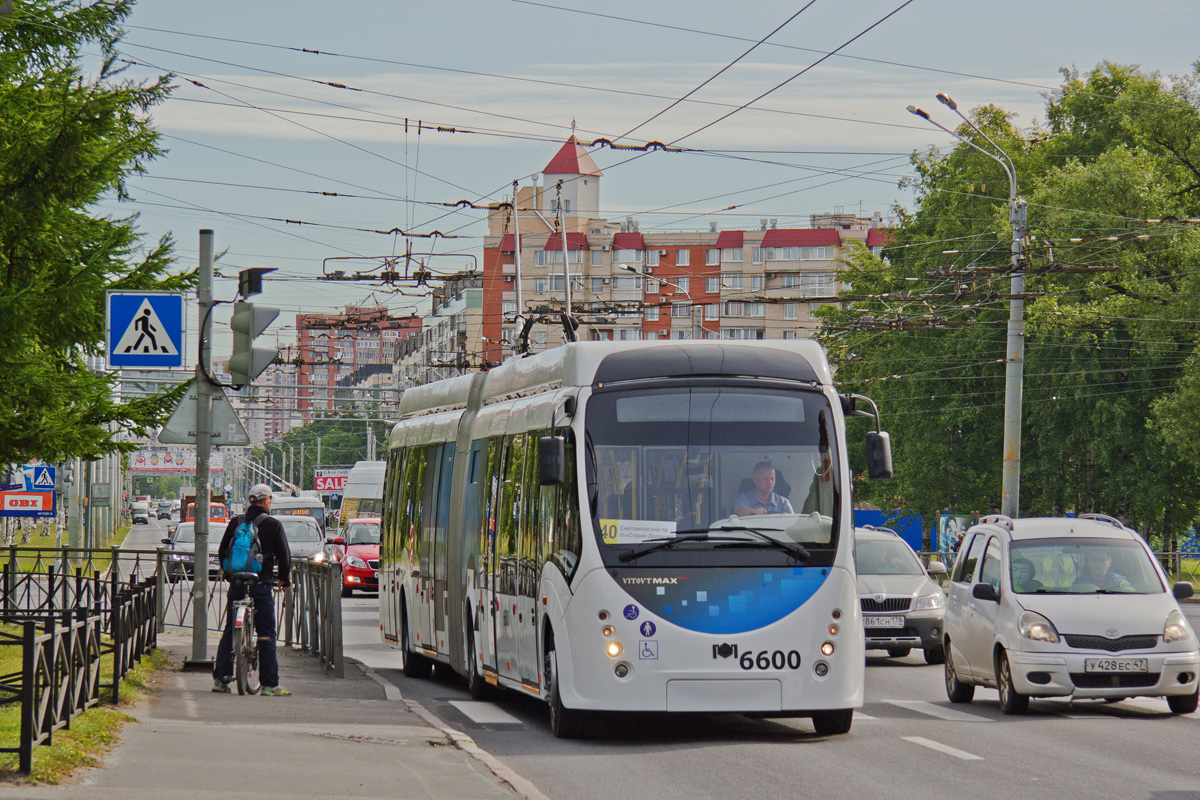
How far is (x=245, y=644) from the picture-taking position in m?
14.6

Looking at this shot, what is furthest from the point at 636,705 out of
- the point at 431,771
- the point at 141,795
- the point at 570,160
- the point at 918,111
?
the point at 570,160

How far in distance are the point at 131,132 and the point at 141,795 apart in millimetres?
11492

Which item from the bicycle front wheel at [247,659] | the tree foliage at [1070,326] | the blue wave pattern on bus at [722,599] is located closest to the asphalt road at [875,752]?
the blue wave pattern on bus at [722,599]

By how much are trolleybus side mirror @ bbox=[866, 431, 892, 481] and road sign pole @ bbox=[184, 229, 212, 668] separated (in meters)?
6.68

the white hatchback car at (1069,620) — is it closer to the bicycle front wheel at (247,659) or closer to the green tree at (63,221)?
the bicycle front wheel at (247,659)

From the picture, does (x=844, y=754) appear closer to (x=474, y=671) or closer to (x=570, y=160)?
(x=474, y=671)

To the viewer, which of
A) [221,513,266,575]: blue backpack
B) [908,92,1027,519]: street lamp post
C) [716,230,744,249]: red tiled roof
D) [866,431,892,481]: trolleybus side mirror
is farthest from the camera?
[716,230,744,249]: red tiled roof

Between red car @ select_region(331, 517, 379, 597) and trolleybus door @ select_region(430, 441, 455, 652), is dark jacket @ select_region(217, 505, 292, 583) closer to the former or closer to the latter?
trolleybus door @ select_region(430, 441, 455, 652)

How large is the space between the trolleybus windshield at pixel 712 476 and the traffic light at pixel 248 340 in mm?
4331

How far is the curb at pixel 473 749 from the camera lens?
9.52 meters

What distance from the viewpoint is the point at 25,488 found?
35.3 m

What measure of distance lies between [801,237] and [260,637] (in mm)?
126047

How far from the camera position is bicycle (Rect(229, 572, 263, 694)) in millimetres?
14516

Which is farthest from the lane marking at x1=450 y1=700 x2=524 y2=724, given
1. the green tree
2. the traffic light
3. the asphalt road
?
the green tree
